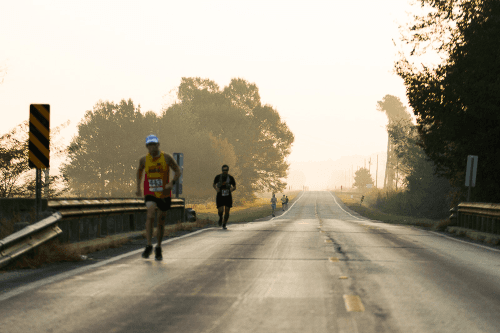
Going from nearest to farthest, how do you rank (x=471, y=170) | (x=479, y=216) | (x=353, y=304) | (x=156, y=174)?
1. (x=353, y=304)
2. (x=156, y=174)
3. (x=479, y=216)
4. (x=471, y=170)

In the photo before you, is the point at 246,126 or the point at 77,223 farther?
the point at 246,126

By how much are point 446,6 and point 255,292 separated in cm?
2211

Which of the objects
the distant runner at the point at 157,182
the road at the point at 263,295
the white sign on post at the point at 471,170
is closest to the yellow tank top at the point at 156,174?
the distant runner at the point at 157,182

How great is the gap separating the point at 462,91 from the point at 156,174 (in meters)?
16.2

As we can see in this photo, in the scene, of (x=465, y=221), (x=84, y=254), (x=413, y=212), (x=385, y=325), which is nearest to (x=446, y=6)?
(x=465, y=221)

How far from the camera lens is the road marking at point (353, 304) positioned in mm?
5071

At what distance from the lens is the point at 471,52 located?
70.7 feet

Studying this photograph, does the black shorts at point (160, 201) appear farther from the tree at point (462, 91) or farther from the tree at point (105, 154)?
the tree at point (105, 154)

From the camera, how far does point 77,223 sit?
10016 millimetres

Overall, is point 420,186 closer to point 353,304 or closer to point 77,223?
point 77,223

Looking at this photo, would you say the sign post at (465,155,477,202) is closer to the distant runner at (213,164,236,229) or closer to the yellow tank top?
the distant runner at (213,164,236,229)

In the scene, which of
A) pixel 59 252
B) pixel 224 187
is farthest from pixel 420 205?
pixel 59 252

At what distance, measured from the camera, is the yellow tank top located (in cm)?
841

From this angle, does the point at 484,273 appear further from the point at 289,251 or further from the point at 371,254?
the point at 289,251
